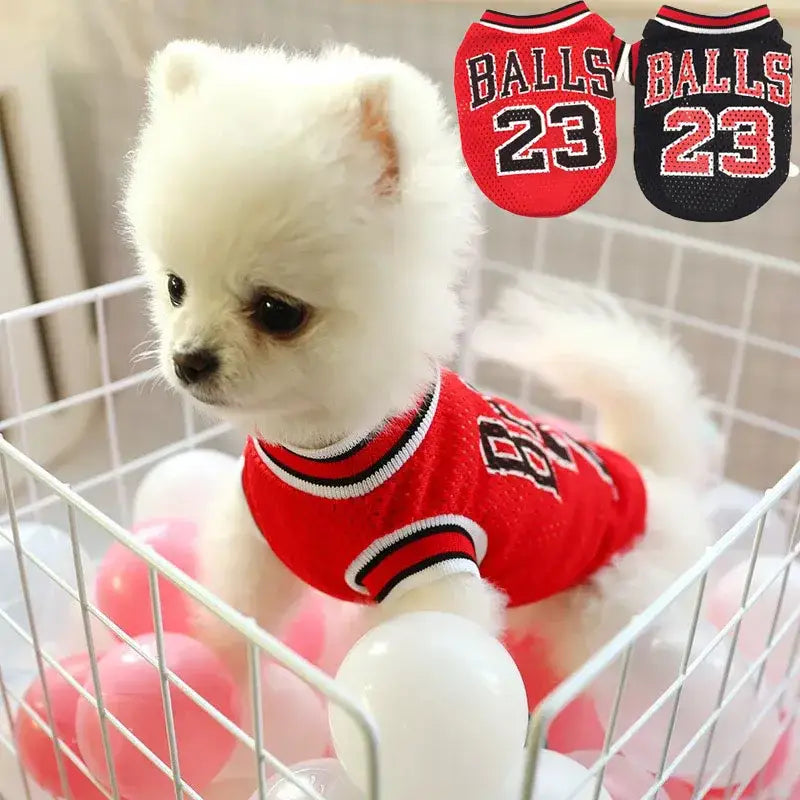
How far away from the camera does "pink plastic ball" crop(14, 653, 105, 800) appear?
755 millimetres

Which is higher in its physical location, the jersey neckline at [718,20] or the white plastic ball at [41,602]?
the jersey neckline at [718,20]

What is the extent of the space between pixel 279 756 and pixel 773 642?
0.39 metres

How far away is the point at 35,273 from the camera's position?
1160 millimetres

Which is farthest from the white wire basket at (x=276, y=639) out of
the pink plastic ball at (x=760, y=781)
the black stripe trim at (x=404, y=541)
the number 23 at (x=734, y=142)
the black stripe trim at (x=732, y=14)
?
the black stripe trim at (x=732, y=14)

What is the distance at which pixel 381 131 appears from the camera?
536mm

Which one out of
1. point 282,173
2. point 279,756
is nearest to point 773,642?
point 279,756

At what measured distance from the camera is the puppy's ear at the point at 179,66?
0.59 m

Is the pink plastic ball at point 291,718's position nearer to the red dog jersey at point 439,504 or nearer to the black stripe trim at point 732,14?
the red dog jersey at point 439,504

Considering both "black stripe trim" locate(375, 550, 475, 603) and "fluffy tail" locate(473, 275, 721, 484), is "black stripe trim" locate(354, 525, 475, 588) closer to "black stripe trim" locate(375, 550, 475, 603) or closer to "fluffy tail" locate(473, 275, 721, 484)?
"black stripe trim" locate(375, 550, 475, 603)

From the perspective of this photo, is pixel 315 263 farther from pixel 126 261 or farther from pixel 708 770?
pixel 126 261

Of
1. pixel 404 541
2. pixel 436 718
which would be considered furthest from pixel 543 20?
pixel 436 718

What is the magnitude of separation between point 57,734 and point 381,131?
54cm

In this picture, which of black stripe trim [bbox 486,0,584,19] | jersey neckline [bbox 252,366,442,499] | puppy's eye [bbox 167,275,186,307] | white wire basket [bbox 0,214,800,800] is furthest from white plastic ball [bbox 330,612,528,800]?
black stripe trim [bbox 486,0,584,19]

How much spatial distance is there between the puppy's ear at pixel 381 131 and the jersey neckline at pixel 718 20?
260 mm
